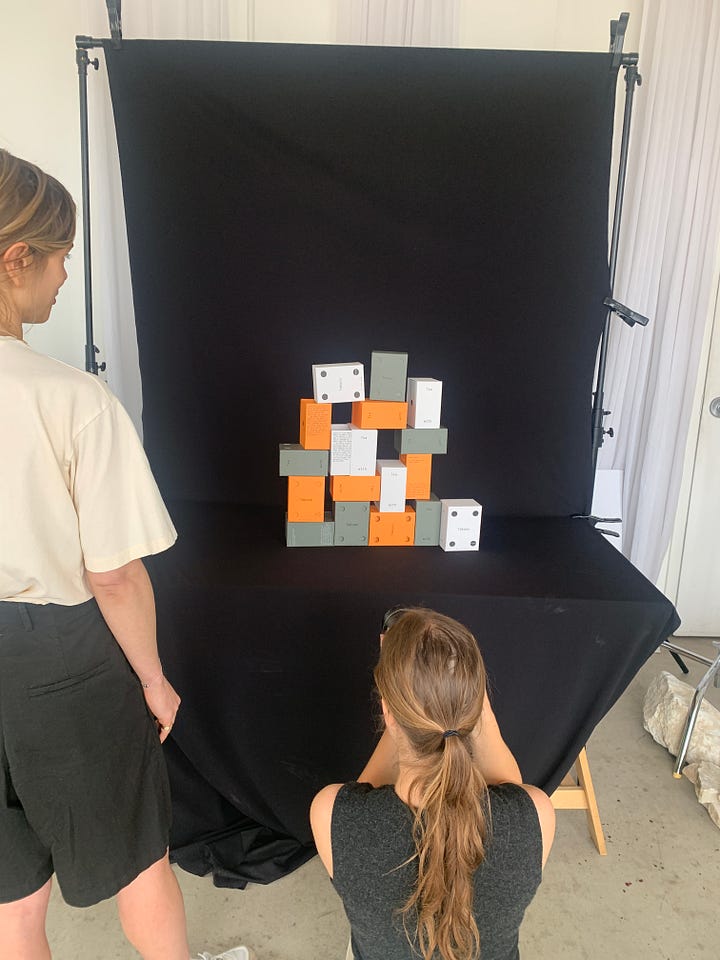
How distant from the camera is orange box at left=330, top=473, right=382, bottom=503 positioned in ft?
6.82

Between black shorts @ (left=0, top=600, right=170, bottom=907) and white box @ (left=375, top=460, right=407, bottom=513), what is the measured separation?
1.01 metres

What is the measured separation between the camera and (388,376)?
A: 6.82ft

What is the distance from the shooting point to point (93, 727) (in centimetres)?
115

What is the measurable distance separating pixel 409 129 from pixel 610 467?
143cm

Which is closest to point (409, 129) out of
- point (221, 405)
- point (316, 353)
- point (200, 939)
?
point (316, 353)

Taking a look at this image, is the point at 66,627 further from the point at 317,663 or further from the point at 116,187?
the point at 116,187

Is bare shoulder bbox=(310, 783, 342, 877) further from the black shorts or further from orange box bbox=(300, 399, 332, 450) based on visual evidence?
orange box bbox=(300, 399, 332, 450)

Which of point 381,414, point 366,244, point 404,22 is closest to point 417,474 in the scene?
point 381,414

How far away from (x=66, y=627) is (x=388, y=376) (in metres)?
1.21

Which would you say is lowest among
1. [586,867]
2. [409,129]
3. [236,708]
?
[586,867]

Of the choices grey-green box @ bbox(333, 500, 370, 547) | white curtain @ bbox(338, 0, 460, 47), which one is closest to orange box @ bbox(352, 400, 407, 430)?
grey-green box @ bbox(333, 500, 370, 547)

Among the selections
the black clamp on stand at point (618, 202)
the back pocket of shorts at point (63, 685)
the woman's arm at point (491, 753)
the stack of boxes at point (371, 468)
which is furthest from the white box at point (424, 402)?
the back pocket of shorts at point (63, 685)

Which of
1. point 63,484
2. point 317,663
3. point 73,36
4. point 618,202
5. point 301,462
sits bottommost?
point 317,663

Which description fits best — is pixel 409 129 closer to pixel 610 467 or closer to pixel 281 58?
pixel 281 58
